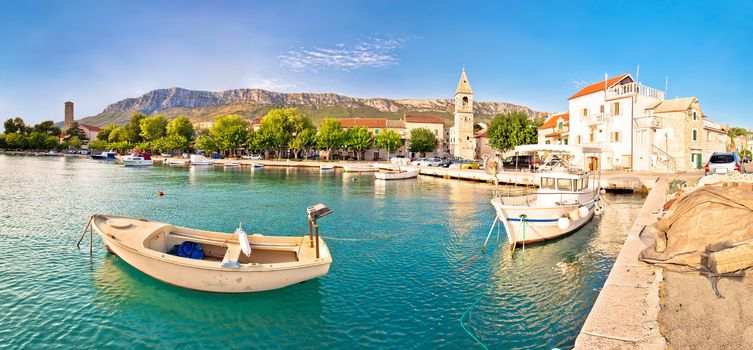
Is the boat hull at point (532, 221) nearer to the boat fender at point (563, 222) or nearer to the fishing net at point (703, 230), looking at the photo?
the boat fender at point (563, 222)

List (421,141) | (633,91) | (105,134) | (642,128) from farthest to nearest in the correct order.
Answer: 1. (105,134)
2. (421,141)
3. (633,91)
4. (642,128)

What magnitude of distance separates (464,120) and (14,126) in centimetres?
16081

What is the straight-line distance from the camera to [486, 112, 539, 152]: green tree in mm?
67562

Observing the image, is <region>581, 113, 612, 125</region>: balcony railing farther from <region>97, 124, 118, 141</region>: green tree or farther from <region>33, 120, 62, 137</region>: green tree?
<region>33, 120, 62, 137</region>: green tree

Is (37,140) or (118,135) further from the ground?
(118,135)

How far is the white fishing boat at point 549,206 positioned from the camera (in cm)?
1684

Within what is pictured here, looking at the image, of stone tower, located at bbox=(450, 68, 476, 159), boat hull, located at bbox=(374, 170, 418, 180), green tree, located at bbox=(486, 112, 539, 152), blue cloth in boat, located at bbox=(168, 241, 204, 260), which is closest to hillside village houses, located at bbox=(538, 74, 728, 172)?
green tree, located at bbox=(486, 112, 539, 152)

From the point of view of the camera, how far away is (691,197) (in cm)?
1092

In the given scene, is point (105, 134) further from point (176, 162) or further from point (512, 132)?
point (512, 132)

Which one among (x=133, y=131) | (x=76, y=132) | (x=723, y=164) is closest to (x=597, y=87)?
(x=723, y=164)

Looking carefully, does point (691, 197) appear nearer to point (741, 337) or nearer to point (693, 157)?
point (741, 337)

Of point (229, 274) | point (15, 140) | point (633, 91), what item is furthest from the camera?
point (15, 140)

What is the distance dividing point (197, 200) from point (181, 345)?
2584 centimetres

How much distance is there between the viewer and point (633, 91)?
4612cm
